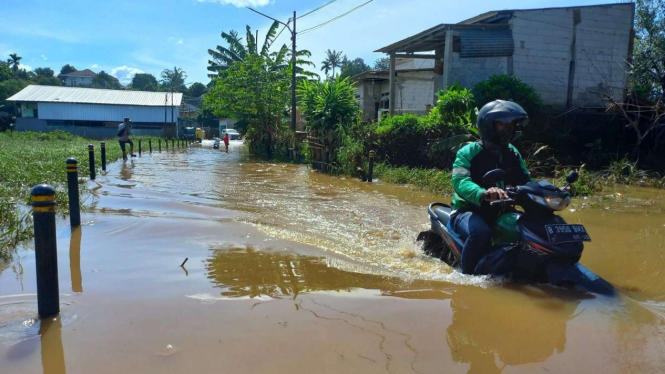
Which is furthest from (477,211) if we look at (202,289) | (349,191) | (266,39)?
(266,39)

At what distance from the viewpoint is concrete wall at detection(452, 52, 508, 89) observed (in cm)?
1738

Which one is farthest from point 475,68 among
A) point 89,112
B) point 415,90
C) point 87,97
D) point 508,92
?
point 87,97

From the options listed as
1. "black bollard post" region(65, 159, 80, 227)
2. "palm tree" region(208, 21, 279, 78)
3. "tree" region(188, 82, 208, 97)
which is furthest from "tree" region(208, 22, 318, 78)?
"tree" region(188, 82, 208, 97)

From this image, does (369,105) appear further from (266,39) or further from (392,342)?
(392,342)

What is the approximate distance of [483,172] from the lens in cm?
430

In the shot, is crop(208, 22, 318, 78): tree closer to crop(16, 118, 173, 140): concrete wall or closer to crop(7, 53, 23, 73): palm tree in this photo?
crop(16, 118, 173, 140): concrete wall

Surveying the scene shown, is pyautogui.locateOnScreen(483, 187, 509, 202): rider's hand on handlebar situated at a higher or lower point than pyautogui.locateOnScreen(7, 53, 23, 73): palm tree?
lower

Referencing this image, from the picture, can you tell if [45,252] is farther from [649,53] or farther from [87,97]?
[87,97]

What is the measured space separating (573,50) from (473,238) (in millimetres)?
16787

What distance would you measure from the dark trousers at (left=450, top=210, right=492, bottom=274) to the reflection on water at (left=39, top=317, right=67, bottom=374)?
3028mm

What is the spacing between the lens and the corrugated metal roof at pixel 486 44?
17.1 meters

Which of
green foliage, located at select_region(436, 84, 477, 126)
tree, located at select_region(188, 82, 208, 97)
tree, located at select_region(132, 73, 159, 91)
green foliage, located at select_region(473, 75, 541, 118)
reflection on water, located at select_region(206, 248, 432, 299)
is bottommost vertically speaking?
reflection on water, located at select_region(206, 248, 432, 299)

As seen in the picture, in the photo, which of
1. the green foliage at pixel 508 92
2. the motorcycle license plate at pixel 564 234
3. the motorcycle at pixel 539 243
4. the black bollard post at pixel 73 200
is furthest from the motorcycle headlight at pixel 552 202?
the green foliage at pixel 508 92

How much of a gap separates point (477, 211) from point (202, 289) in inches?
97.2
